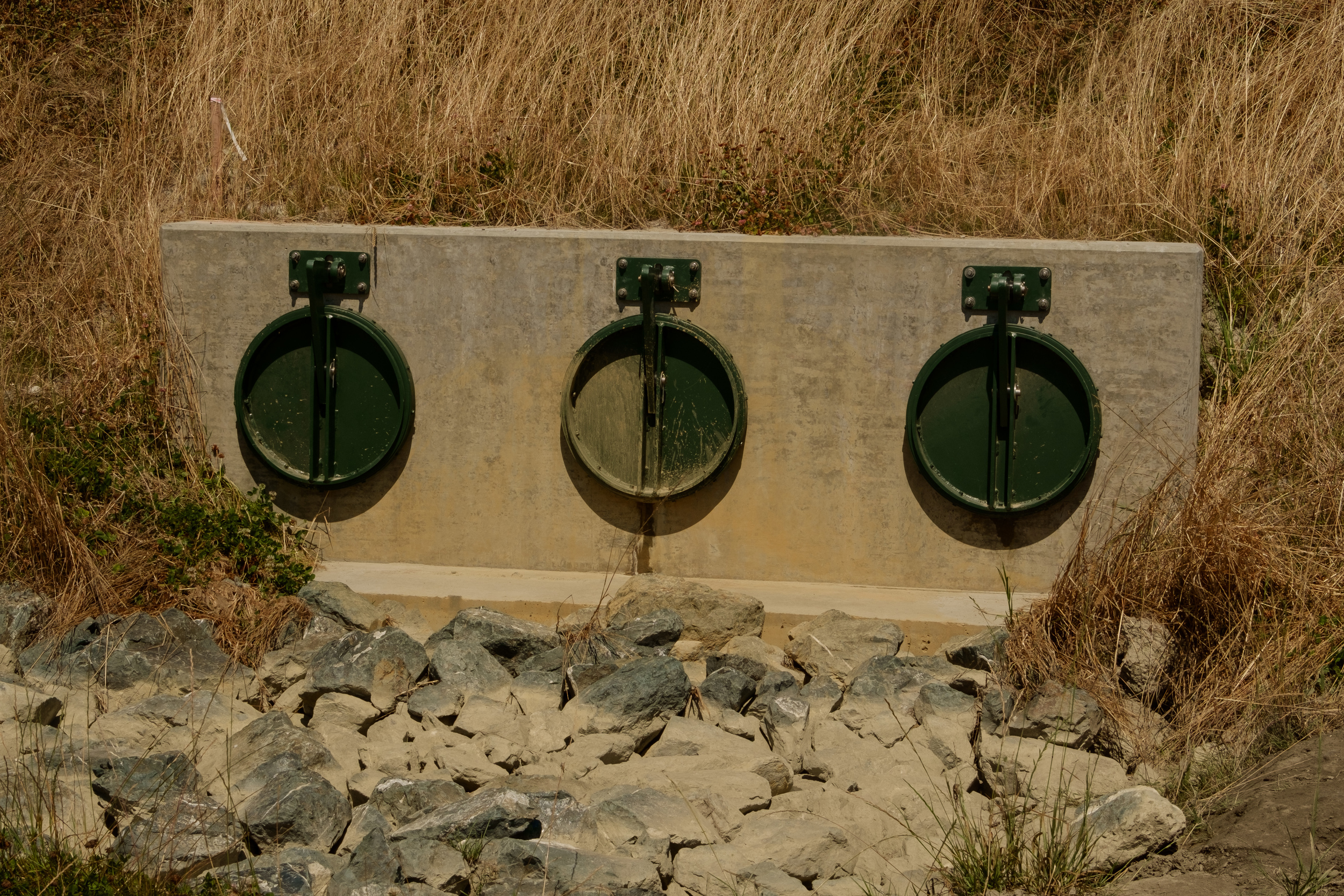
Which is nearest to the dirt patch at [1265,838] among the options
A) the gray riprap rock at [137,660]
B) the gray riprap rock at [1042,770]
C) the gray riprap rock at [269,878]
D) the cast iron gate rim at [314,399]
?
the gray riprap rock at [1042,770]

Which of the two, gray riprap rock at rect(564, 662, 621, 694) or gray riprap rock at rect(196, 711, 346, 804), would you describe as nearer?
gray riprap rock at rect(196, 711, 346, 804)

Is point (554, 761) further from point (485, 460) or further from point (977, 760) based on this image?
point (485, 460)

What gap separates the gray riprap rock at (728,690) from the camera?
5621mm

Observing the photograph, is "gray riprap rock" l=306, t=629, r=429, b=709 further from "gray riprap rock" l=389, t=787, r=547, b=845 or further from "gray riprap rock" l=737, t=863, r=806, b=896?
"gray riprap rock" l=737, t=863, r=806, b=896

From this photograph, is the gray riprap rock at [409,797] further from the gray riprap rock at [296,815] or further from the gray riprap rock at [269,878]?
the gray riprap rock at [269,878]

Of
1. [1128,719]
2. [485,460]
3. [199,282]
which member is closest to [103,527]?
[199,282]

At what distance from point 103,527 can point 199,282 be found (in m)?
1.38

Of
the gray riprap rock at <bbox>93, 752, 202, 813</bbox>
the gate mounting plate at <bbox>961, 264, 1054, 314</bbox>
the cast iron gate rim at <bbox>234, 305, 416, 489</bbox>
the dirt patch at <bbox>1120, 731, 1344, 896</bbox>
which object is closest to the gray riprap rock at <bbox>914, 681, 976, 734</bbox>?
→ the dirt patch at <bbox>1120, 731, 1344, 896</bbox>

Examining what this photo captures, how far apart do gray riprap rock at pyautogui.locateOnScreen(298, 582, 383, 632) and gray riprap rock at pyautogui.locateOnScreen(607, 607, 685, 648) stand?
116 cm

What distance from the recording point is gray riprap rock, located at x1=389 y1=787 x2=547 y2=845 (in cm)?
434

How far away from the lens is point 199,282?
7.04 metres

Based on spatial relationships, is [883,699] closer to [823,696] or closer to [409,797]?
[823,696]

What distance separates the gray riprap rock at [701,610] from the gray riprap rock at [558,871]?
6.76 ft

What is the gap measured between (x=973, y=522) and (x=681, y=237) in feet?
6.68
